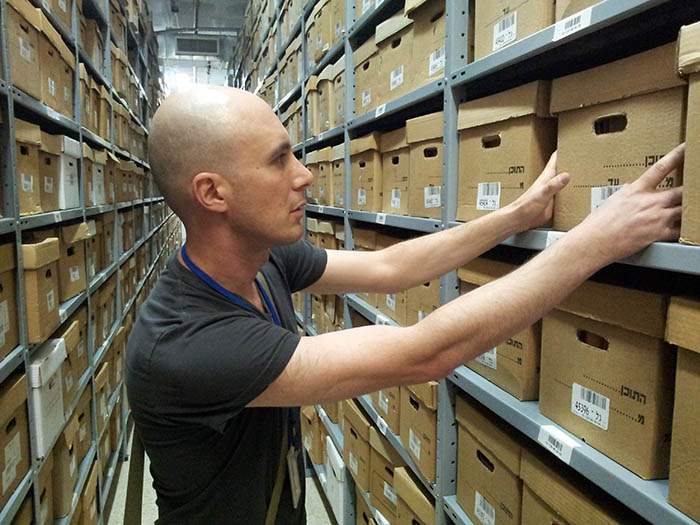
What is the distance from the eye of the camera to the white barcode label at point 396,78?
184cm

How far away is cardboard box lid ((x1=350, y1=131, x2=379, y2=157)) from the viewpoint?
2094 millimetres

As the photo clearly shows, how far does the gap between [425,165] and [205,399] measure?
104cm

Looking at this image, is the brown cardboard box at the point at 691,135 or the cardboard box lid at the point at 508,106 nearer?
the brown cardboard box at the point at 691,135

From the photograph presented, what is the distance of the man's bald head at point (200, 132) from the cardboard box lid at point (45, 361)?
A: 39.8 inches

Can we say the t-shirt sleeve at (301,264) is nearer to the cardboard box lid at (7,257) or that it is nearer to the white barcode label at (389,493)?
the cardboard box lid at (7,257)

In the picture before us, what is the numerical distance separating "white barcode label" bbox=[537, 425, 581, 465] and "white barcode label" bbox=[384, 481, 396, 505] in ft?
3.61

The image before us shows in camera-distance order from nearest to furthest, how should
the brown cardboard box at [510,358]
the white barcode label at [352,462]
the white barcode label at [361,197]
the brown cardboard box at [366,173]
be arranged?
the brown cardboard box at [510,358] < the brown cardboard box at [366,173] < the white barcode label at [361,197] < the white barcode label at [352,462]

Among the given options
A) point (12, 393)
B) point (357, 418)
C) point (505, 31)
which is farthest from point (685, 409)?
point (12, 393)

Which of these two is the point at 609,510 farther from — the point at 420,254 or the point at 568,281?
the point at 420,254

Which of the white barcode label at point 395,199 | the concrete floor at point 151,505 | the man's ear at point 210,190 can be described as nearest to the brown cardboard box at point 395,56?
the white barcode label at point 395,199

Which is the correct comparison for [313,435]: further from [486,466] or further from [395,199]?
[486,466]

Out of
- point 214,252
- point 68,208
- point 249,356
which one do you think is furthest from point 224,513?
point 68,208

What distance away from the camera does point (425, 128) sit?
1640 millimetres

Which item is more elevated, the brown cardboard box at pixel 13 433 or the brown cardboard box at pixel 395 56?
the brown cardboard box at pixel 395 56
